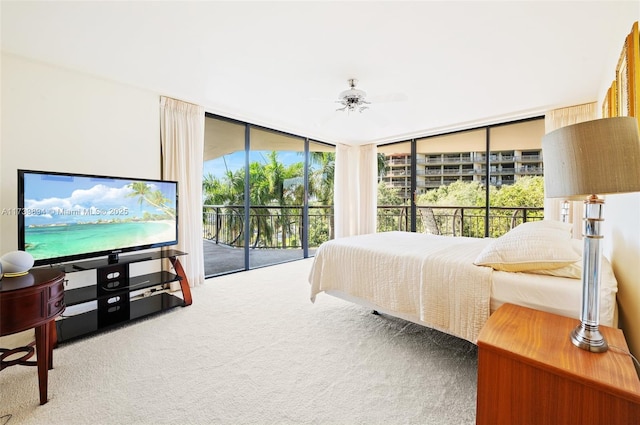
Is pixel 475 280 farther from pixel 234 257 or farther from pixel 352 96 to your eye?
pixel 234 257

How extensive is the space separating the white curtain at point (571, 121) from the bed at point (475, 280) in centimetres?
209

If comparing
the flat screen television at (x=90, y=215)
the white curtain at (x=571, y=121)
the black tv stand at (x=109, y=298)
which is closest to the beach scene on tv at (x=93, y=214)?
the flat screen television at (x=90, y=215)

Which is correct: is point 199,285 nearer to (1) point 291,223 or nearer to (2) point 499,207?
(1) point 291,223

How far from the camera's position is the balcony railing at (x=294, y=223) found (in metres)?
4.79

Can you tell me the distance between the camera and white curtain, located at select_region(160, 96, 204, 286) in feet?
10.3

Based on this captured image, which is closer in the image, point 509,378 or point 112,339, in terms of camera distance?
point 509,378

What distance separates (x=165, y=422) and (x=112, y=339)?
3.89 feet

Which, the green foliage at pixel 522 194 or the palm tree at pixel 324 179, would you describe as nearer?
the green foliage at pixel 522 194

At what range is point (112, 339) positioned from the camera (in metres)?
2.10

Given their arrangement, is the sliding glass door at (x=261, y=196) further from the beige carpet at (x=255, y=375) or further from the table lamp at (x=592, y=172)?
the table lamp at (x=592, y=172)

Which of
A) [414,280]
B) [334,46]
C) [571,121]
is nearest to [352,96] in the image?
[334,46]

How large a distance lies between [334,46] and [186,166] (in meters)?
2.26

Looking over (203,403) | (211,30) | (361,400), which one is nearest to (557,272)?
(361,400)

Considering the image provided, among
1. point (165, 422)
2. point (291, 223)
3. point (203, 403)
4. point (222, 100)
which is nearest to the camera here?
point (165, 422)
